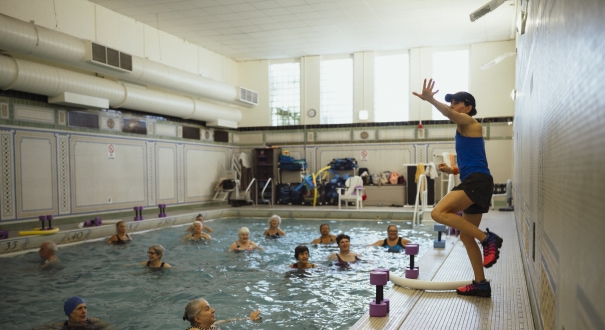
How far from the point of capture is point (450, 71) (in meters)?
15.4

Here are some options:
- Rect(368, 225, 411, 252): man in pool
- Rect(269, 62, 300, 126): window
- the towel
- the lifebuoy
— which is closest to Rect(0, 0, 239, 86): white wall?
Rect(269, 62, 300, 126): window

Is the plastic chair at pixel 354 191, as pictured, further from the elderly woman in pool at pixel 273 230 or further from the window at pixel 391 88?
the elderly woman in pool at pixel 273 230

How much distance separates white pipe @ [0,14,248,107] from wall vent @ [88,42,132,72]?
146 mm

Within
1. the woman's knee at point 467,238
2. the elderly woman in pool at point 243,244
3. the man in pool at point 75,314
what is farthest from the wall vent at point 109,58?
the woman's knee at point 467,238

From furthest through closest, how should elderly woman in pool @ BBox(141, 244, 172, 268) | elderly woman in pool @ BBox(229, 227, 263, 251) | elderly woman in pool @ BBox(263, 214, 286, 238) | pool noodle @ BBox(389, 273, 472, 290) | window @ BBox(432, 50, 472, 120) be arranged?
1. window @ BBox(432, 50, 472, 120)
2. elderly woman in pool @ BBox(263, 214, 286, 238)
3. elderly woman in pool @ BBox(229, 227, 263, 251)
4. elderly woman in pool @ BBox(141, 244, 172, 268)
5. pool noodle @ BBox(389, 273, 472, 290)

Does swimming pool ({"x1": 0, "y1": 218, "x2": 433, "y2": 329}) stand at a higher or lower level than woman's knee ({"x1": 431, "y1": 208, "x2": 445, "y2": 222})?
lower

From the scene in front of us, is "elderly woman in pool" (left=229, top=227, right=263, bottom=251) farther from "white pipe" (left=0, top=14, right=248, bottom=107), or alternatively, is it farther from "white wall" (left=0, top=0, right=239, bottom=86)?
"white wall" (left=0, top=0, right=239, bottom=86)

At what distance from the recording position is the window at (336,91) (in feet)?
53.5

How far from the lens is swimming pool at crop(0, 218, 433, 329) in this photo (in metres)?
4.83

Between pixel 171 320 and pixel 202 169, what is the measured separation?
10.8m

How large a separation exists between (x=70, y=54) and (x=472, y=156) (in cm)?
794

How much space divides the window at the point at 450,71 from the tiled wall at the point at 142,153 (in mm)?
1242

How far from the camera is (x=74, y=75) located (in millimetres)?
9602

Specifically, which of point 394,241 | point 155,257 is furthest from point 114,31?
point 394,241
